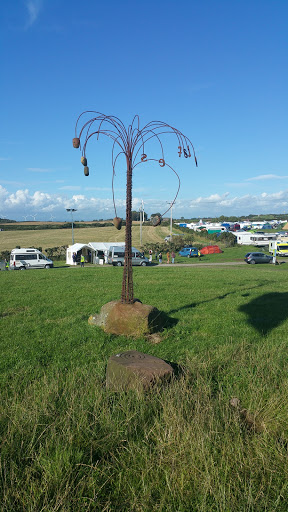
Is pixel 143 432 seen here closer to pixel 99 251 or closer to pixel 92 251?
pixel 99 251

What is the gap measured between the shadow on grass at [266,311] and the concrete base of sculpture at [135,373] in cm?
402

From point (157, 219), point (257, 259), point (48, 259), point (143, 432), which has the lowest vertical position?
point (257, 259)

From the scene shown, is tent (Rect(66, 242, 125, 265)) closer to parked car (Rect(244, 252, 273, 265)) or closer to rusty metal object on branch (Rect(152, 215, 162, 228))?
parked car (Rect(244, 252, 273, 265))

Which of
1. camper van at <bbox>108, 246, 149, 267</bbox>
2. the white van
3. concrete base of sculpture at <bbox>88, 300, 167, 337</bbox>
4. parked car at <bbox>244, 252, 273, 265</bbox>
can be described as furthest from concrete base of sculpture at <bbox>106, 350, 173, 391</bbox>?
parked car at <bbox>244, 252, 273, 265</bbox>

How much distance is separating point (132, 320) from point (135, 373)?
3.15 m

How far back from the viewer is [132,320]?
26.2 feet

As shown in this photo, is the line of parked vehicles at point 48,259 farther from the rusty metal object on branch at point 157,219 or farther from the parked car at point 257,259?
the rusty metal object on branch at point 157,219

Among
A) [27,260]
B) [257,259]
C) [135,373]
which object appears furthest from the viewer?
[257,259]

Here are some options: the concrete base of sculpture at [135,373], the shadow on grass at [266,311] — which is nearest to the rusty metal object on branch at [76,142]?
the concrete base of sculpture at [135,373]

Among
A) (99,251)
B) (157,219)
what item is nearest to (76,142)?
(157,219)

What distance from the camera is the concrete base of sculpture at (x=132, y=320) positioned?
26.0 feet

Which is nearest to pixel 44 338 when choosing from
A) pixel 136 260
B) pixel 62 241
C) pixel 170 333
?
pixel 170 333

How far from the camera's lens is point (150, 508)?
295 cm

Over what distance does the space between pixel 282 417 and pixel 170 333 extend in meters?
4.12
